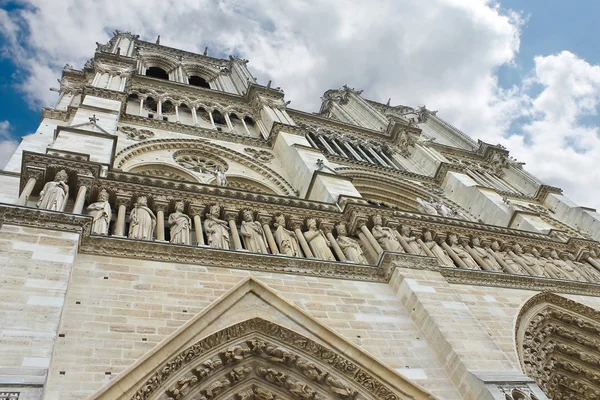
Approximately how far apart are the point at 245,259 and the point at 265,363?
1.82 m

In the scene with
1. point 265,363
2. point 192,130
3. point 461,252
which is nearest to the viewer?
point 265,363

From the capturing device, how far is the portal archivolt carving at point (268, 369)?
20.4 feet

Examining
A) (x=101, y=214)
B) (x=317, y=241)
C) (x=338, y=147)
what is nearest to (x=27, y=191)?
(x=101, y=214)

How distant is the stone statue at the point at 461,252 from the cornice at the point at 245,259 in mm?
627

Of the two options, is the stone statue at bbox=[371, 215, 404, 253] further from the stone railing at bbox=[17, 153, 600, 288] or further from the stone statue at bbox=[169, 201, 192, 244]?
the stone statue at bbox=[169, 201, 192, 244]

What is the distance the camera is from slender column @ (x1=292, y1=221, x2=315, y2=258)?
906 cm

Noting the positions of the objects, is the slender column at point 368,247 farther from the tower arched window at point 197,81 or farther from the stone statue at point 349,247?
the tower arched window at point 197,81

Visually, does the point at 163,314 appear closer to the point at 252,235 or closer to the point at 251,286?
the point at 251,286

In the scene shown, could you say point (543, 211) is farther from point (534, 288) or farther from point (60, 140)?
point (60, 140)

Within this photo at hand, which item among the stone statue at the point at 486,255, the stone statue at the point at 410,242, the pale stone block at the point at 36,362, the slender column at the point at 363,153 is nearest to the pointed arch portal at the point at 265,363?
the pale stone block at the point at 36,362

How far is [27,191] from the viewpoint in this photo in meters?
8.03

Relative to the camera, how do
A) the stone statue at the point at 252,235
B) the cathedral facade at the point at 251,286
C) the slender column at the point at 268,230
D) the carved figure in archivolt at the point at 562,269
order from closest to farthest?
the cathedral facade at the point at 251,286
the stone statue at the point at 252,235
the slender column at the point at 268,230
the carved figure in archivolt at the point at 562,269

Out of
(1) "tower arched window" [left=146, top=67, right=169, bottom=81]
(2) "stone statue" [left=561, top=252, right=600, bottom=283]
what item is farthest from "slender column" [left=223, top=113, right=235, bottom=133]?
(2) "stone statue" [left=561, top=252, right=600, bottom=283]

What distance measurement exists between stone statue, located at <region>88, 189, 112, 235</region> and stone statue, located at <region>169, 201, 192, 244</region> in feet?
3.29
